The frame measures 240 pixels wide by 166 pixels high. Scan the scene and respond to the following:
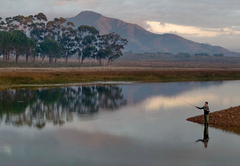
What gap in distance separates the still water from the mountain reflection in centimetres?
8

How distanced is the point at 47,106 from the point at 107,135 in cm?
1348

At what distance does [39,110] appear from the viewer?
30938mm

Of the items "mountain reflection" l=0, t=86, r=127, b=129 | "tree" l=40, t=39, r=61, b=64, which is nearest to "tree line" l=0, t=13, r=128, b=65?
"tree" l=40, t=39, r=61, b=64

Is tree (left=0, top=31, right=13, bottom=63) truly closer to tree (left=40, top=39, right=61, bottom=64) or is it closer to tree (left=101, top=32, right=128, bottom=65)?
tree (left=40, top=39, right=61, bottom=64)

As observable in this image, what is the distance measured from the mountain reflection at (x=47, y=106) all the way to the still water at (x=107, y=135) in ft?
0.25

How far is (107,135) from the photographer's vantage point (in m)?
21.5

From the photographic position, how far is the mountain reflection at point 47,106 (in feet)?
87.4

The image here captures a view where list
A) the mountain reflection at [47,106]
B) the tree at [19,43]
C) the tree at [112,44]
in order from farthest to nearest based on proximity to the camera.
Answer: the tree at [112,44] → the tree at [19,43] → the mountain reflection at [47,106]

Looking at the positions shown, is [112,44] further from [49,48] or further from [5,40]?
[5,40]

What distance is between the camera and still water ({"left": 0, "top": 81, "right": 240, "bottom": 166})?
16688mm

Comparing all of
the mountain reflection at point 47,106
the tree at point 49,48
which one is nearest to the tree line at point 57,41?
the tree at point 49,48

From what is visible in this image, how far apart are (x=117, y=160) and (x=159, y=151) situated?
2.73 metres

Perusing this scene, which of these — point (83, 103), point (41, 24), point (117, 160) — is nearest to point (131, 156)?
point (117, 160)

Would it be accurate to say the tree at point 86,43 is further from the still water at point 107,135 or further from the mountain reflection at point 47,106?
the still water at point 107,135
